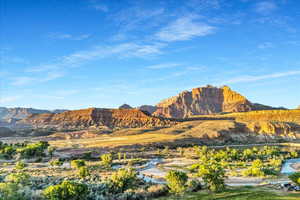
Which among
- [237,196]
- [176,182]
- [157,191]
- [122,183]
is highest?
[176,182]

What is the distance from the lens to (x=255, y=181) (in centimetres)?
5191

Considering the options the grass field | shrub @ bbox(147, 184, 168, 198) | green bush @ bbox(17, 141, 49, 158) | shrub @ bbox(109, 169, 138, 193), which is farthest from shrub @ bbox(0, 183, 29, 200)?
green bush @ bbox(17, 141, 49, 158)

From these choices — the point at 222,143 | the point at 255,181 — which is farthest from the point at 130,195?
the point at 222,143

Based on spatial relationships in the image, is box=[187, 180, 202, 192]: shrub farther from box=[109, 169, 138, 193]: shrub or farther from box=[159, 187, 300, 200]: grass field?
box=[109, 169, 138, 193]: shrub

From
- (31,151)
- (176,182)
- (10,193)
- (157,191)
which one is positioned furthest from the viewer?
(31,151)

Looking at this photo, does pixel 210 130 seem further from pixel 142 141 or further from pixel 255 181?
pixel 255 181

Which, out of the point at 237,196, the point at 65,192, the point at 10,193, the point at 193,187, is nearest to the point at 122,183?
the point at 193,187

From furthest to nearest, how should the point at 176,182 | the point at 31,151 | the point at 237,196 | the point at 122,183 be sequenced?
the point at 31,151
the point at 122,183
the point at 176,182
the point at 237,196

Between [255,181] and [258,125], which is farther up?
[258,125]

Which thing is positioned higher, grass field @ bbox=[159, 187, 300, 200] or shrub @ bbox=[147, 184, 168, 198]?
grass field @ bbox=[159, 187, 300, 200]

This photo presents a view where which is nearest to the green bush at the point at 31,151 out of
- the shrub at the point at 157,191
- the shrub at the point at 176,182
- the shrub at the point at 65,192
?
the shrub at the point at 157,191

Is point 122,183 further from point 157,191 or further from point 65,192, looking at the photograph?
point 65,192

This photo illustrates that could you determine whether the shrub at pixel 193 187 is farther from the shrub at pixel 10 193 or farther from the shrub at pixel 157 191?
the shrub at pixel 10 193

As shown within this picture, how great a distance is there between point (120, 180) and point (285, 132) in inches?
5319
